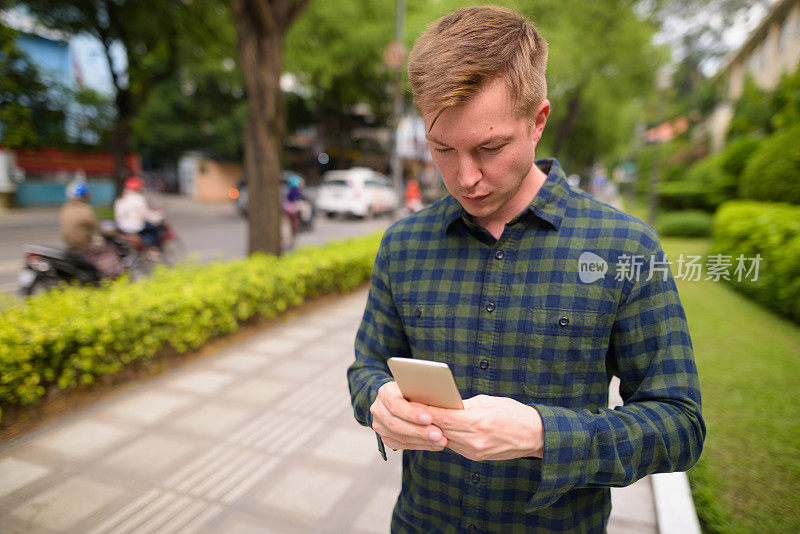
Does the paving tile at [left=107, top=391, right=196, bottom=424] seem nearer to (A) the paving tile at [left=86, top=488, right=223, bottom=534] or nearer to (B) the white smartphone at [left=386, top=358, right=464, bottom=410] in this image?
(A) the paving tile at [left=86, top=488, right=223, bottom=534]

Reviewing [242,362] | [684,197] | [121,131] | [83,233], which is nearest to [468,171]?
[242,362]

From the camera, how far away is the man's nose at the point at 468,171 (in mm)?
1042

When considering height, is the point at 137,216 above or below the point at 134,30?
below

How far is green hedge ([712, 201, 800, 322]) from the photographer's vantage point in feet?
9.51

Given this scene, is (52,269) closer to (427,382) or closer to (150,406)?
(150,406)

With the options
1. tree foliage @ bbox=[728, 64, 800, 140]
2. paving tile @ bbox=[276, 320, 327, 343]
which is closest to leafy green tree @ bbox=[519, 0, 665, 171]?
tree foliage @ bbox=[728, 64, 800, 140]

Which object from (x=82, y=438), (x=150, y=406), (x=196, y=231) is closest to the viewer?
(x=82, y=438)

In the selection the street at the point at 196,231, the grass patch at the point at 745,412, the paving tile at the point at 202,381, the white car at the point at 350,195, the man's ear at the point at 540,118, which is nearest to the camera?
the man's ear at the point at 540,118

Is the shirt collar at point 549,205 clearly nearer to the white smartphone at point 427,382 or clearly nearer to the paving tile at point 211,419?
the white smartphone at point 427,382

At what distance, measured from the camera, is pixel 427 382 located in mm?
882

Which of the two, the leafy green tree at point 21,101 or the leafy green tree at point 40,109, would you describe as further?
the leafy green tree at point 40,109

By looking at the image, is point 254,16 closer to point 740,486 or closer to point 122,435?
point 122,435

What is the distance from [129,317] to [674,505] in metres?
4.12

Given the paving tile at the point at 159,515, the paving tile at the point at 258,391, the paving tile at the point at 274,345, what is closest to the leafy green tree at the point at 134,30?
the paving tile at the point at 274,345
